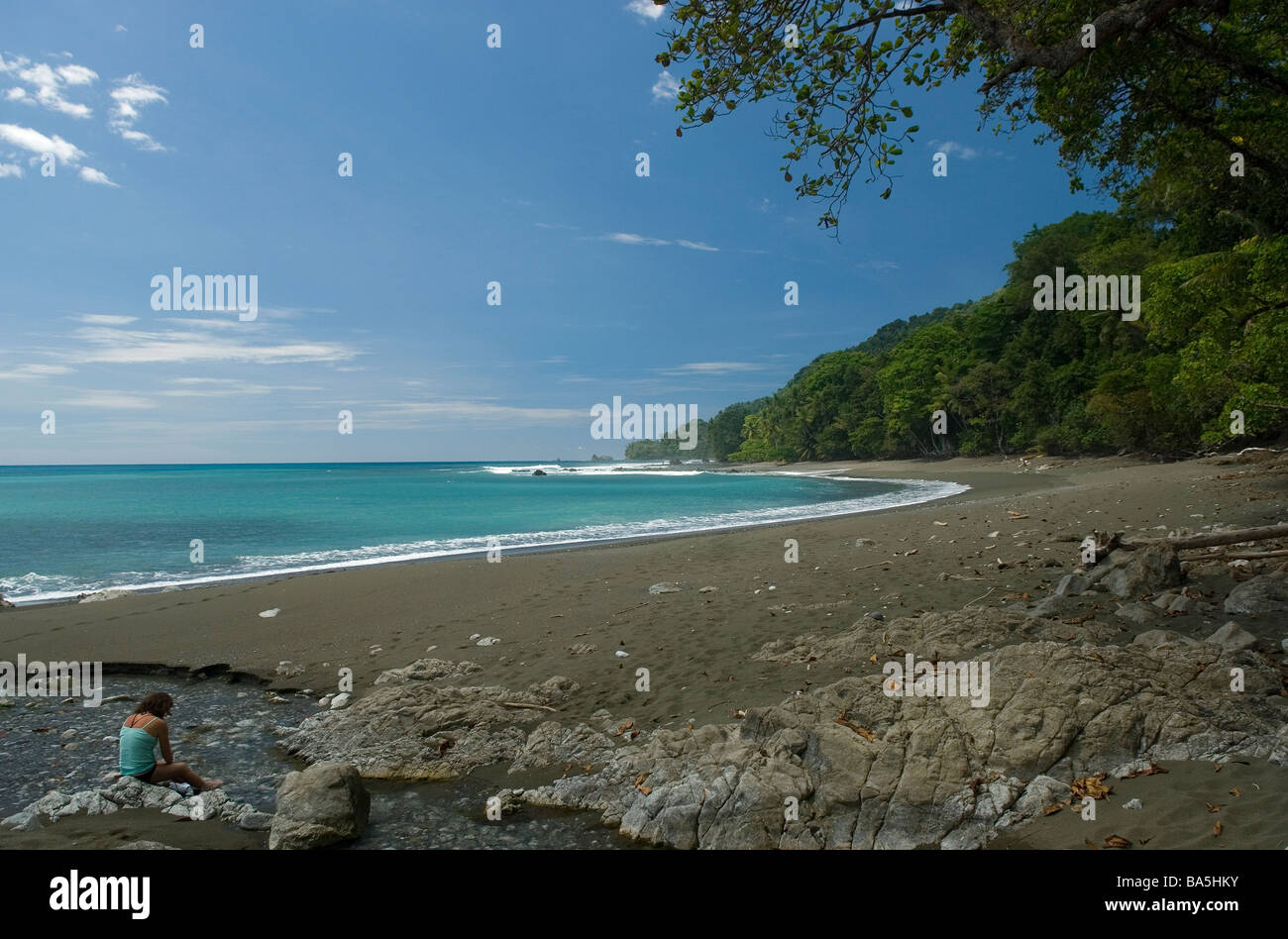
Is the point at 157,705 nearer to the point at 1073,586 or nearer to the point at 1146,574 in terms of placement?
the point at 1073,586

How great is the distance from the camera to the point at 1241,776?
12.5ft

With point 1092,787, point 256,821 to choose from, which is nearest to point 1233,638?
point 1092,787

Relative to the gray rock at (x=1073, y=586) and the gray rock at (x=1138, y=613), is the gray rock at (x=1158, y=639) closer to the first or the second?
the gray rock at (x=1138, y=613)

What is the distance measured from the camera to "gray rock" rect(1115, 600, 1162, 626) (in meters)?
6.93

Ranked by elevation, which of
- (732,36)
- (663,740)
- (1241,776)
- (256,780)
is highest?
(732,36)

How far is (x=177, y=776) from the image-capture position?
545cm

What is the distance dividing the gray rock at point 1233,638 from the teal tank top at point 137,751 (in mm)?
9045

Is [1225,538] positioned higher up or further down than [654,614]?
higher up

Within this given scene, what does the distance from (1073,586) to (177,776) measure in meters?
9.74

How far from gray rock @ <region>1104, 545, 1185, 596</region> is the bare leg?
32.2 feet
